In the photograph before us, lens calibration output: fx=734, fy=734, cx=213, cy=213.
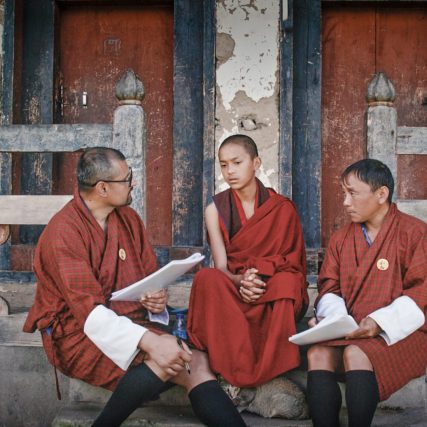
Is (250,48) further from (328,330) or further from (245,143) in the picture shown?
(328,330)

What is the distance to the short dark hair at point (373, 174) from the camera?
363 centimetres

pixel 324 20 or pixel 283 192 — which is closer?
pixel 283 192

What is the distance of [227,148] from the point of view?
4.04 m

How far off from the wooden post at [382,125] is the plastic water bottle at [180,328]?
1.43m

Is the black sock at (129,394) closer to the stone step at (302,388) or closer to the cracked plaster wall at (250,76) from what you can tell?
the stone step at (302,388)

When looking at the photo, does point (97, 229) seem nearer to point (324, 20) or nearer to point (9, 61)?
point (9, 61)

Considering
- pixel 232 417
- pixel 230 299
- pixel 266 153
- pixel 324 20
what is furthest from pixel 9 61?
pixel 232 417

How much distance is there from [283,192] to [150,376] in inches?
88.6

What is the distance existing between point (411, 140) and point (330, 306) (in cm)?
125

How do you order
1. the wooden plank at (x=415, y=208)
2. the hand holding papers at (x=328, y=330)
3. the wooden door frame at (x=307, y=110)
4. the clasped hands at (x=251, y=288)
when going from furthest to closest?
the wooden door frame at (x=307, y=110), the wooden plank at (x=415, y=208), the clasped hands at (x=251, y=288), the hand holding papers at (x=328, y=330)

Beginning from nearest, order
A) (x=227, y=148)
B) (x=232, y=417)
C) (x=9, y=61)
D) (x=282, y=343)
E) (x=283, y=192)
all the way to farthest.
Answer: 1. (x=232, y=417)
2. (x=282, y=343)
3. (x=227, y=148)
4. (x=283, y=192)
5. (x=9, y=61)

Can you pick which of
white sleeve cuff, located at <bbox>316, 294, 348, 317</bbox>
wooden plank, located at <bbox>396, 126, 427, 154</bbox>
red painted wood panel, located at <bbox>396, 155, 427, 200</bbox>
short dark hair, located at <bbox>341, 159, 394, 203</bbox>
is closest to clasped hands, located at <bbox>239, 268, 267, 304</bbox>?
white sleeve cuff, located at <bbox>316, 294, 348, 317</bbox>

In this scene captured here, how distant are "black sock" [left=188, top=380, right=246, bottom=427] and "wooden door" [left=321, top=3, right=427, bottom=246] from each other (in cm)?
256

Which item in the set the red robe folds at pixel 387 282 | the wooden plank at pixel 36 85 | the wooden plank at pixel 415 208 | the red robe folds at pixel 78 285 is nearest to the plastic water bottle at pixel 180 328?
the red robe folds at pixel 78 285
